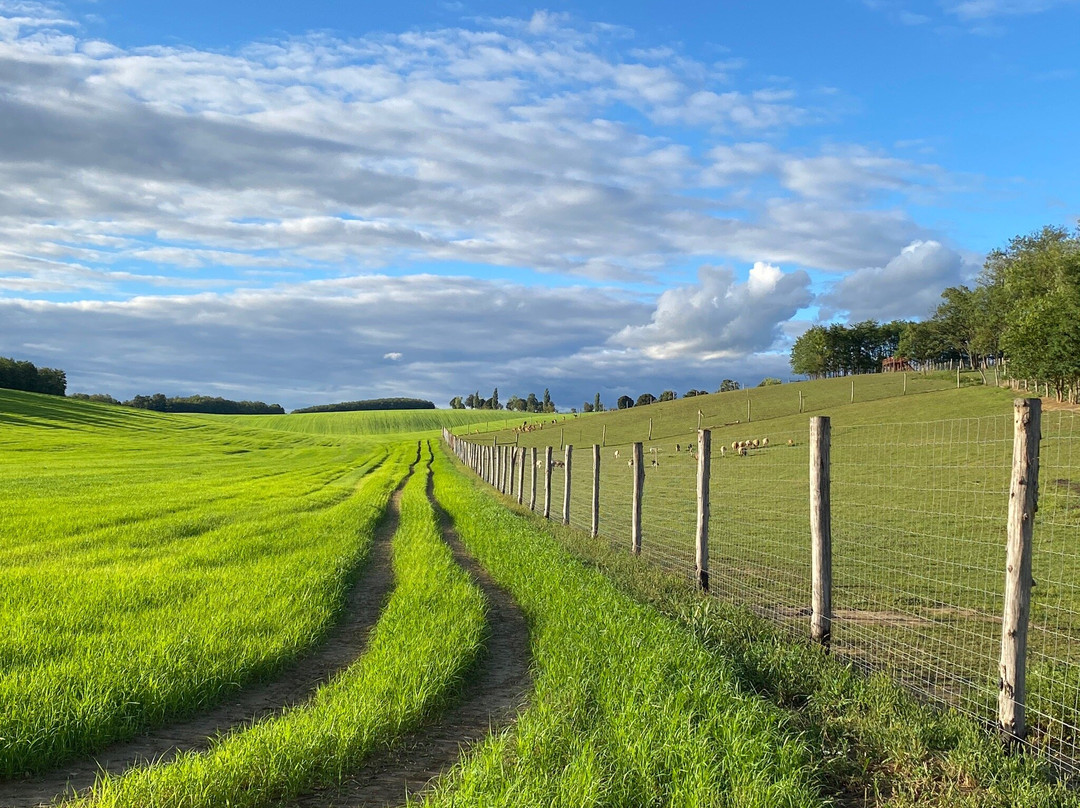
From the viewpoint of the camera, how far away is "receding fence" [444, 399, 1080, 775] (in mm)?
5648

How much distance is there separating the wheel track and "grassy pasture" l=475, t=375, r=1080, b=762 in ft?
16.2

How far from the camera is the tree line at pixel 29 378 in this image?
128m

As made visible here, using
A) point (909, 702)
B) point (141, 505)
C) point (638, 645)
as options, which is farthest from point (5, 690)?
point (141, 505)

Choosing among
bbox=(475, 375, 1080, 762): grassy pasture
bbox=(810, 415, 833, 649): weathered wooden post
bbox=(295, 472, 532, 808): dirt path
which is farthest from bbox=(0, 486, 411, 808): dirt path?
bbox=(475, 375, 1080, 762): grassy pasture

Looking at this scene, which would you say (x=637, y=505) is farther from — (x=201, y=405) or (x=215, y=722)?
(x=201, y=405)

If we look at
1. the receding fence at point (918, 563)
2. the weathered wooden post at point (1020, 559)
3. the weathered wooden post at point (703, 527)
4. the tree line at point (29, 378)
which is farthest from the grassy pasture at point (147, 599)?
the tree line at point (29, 378)

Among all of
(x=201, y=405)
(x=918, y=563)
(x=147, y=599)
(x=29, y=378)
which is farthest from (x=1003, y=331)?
(x=201, y=405)

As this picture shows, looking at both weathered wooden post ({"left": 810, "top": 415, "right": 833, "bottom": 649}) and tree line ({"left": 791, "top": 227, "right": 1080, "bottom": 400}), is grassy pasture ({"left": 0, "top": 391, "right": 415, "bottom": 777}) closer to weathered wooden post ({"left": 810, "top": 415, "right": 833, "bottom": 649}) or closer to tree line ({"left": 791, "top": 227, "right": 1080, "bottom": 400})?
weathered wooden post ({"left": 810, "top": 415, "right": 833, "bottom": 649})

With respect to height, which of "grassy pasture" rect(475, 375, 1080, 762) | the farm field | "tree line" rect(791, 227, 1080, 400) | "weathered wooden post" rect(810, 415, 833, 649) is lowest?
"grassy pasture" rect(475, 375, 1080, 762)

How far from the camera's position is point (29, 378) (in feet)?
434

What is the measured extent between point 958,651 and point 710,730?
15.3ft

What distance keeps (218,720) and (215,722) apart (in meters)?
0.04

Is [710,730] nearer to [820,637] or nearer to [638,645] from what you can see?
[638,645]

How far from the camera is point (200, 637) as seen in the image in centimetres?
704
